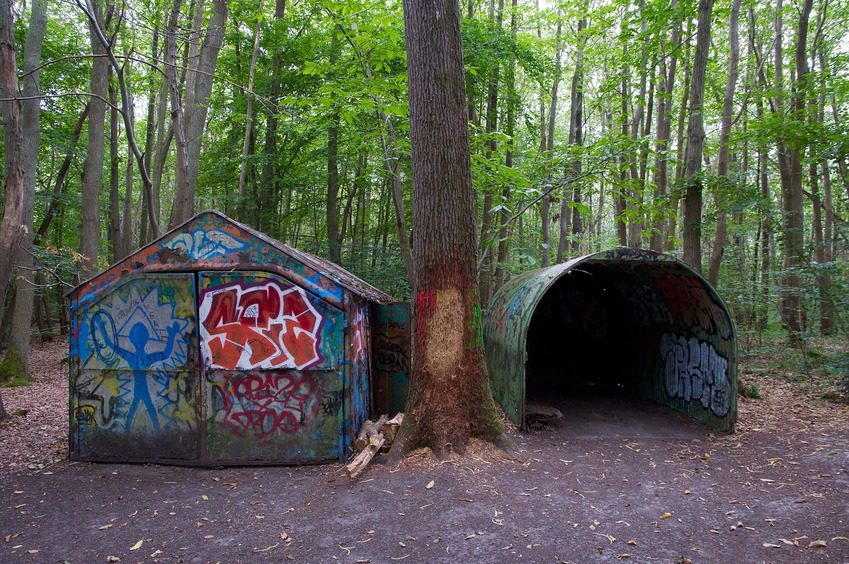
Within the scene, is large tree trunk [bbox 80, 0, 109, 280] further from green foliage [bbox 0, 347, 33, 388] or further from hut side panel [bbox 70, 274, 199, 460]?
hut side panel [bbox 70, 274, 199, 460]

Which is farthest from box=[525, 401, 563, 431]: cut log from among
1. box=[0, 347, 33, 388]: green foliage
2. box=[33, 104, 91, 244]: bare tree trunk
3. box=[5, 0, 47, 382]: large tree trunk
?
box=[33, 104, 91, 244]: bare tree trunk

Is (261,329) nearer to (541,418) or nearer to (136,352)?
(136,352)

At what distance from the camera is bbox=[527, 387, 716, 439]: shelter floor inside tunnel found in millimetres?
7734

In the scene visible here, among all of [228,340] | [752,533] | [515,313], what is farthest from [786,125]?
[228,340]

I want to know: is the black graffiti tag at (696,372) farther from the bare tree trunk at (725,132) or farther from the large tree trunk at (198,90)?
the large tree trunk at (198,90)

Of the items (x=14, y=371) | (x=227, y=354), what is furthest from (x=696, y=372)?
(x=14, y=371)

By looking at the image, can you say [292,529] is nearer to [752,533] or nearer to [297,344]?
[297,344]

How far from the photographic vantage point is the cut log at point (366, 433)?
6.02 meters

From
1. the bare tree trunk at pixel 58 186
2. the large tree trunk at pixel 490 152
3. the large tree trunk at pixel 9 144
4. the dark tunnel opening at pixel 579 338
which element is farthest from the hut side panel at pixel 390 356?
the bare tree trunk at pixel 58 186

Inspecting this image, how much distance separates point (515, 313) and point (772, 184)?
69.3ft

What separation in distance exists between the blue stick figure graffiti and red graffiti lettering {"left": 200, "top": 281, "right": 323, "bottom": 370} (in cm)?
50

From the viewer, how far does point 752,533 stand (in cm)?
437

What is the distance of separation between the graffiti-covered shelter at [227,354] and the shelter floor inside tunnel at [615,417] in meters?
3.69

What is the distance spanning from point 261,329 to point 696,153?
8500 millimetres
